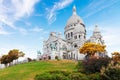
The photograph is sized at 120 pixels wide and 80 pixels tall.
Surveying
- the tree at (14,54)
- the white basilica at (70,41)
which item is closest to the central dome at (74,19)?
the white basilica at (70,41)

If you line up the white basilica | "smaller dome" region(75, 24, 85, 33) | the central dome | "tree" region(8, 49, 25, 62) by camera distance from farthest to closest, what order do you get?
1. the central dome
2. "smaller dome" region(75, 24, 85, 33)
3. the white basilica
4. "tree" region(8, 49, 25, 62)

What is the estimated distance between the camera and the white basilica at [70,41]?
10081cm

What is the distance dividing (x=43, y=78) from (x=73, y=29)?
Result: 67342 mm

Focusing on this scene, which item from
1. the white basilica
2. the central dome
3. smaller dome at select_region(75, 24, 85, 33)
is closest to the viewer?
the white basilica

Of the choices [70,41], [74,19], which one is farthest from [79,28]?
[74,19]

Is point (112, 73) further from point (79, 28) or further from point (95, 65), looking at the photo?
point (79, 28)

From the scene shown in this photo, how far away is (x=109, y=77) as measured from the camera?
146 feet

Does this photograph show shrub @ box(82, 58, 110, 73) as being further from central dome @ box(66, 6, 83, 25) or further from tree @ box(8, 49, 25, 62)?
central dome @ box(66, 6, 83, 25)

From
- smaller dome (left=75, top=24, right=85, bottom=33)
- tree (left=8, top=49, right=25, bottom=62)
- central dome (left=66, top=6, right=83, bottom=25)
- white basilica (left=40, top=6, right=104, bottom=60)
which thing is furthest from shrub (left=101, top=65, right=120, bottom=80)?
central dome (left=66, top=6, right=83, bottom=25)

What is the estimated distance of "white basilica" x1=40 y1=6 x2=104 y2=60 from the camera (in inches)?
3969

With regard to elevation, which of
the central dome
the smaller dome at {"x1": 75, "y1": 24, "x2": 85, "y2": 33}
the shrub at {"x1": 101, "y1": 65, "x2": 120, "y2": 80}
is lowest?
the shrub at {"x1": 101, "y1": 65, "x2": 120, "y2": 80}

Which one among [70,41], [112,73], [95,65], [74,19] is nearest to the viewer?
[112,73]

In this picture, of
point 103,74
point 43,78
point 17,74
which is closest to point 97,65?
point 103,74

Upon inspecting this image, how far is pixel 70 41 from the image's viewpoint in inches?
4370
